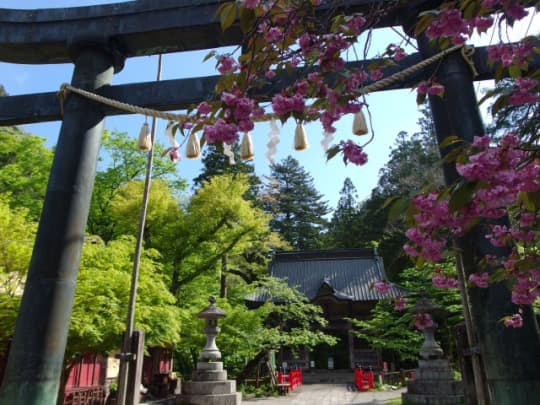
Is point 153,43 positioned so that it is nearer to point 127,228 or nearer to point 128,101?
point 128,101

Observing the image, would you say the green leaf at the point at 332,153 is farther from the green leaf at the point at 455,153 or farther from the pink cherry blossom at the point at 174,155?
the pink cherry blossom at the point at 174,155

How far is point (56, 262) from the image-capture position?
10.8 feet

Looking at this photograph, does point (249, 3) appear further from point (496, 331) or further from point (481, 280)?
point (496, 331)

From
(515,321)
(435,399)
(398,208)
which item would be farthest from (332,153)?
(435,399)

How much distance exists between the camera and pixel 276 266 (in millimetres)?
25250

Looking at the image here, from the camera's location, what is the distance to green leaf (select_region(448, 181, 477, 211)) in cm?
128

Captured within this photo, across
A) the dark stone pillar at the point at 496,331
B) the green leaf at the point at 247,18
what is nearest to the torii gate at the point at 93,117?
the dark stone pillar at the point at 496,331

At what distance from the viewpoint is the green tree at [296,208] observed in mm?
36719

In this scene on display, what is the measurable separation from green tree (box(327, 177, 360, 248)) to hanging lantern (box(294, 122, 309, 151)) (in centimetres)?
3063

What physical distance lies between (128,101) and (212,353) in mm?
7130

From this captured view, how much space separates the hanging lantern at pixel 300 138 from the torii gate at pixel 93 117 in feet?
2.64

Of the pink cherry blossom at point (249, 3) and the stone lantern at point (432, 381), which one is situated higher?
the pink cherry blossom at point (249, 3)

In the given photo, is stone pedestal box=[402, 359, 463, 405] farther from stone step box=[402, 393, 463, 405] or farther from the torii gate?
the torii gate

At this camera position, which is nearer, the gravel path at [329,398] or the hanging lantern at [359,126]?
the hanging lantern at [359,126]
